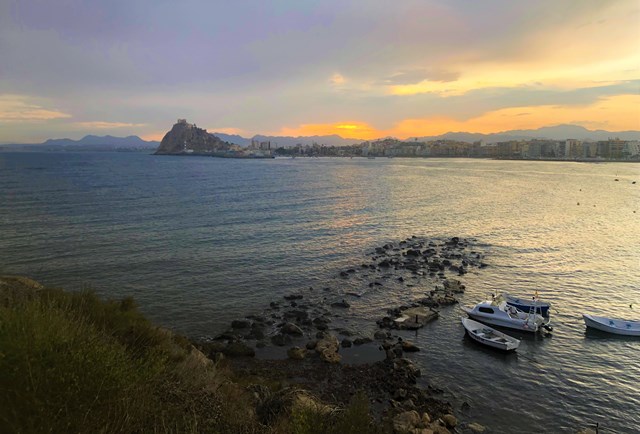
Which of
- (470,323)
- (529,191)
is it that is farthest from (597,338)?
(529,191)

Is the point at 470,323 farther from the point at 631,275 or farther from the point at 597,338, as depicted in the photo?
the point at 631,275

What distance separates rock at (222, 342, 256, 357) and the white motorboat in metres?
14.0

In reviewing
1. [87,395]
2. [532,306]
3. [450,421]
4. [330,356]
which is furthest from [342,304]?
[87,395]

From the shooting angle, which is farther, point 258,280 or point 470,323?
point 258,280

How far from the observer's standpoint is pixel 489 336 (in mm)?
22078

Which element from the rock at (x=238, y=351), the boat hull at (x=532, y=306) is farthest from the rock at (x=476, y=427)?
the boat hull at (x=532, y=306)

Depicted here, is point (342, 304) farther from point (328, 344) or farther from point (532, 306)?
point (532, 306)

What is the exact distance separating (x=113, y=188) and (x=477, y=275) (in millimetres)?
70094

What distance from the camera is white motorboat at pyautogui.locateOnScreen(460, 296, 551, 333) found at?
77.0 ft

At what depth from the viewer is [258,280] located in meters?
30.4

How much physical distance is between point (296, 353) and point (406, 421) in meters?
6.82

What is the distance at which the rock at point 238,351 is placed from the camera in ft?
64.0

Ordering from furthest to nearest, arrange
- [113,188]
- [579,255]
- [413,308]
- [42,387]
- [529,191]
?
[529,191], [113,188], [579,255], [413,308], [42,387]

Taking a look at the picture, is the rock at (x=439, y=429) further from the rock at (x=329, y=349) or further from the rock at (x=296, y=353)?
the rock at (x=296, y=353)
